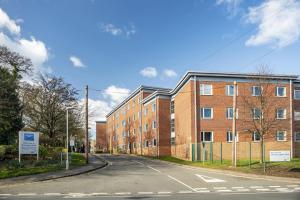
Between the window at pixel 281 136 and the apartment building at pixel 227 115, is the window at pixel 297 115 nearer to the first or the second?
the apartment building at pixel 227 115

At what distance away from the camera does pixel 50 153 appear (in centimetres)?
3984

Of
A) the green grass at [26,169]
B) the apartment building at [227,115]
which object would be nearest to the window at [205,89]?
the apartment building at [227,115]

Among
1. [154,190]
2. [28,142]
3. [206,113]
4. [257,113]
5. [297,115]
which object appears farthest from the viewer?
[297,115]

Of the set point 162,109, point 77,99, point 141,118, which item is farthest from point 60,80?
point 141,118

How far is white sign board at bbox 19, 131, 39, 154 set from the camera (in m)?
29.6

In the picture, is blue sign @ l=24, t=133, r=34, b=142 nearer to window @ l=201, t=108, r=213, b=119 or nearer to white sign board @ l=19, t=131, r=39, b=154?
white sign board @ l=19, t=131, r=39, b=154

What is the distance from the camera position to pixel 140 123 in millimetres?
69312

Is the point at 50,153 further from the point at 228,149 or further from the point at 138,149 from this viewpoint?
the point at 138,149

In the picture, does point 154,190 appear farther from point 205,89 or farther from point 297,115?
point 297,115

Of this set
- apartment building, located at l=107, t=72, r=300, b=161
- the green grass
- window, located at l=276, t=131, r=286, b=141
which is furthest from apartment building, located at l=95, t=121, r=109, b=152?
the green grass

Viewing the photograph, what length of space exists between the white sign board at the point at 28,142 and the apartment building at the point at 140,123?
28582 mm

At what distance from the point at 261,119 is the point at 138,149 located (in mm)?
40046

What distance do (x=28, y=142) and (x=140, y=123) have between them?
131ft

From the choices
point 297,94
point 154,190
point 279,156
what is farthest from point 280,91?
point 154,190
